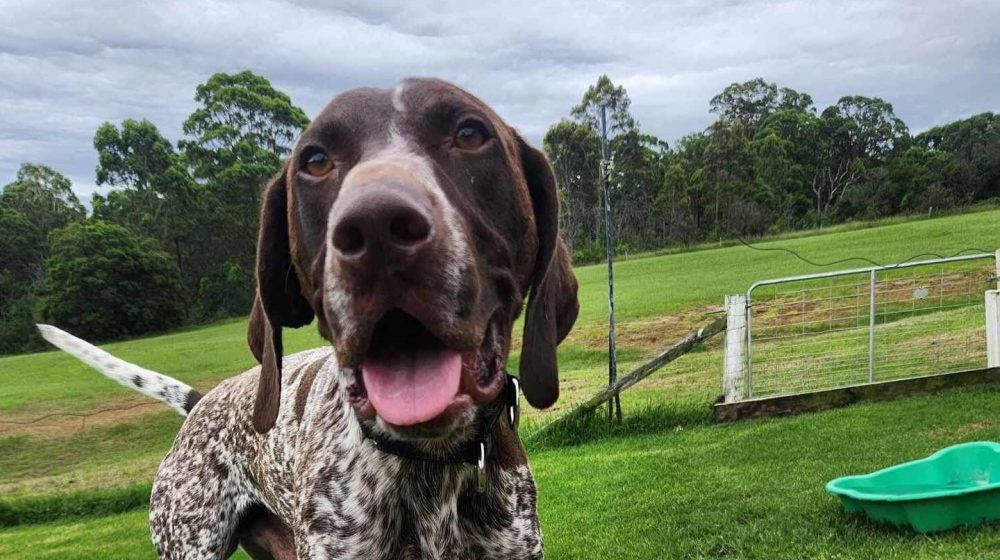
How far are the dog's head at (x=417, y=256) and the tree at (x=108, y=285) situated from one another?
25.2 m

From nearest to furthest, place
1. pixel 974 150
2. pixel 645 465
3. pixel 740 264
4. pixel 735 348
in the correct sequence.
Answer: pixel 645 465
pixel 735 348
pixel 740 264
pixel 974 150

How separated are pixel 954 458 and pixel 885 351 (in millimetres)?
4213

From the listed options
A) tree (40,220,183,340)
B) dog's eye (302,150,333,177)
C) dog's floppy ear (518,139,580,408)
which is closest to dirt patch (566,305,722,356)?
dog's floppy ear (518,139,580,408)

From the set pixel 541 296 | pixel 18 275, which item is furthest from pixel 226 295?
pixel 541 296

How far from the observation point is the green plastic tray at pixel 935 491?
11.3 ft

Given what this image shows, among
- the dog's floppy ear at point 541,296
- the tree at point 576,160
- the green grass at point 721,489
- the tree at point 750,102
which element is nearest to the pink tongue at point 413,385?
the dog's floppy ear at point 541,296

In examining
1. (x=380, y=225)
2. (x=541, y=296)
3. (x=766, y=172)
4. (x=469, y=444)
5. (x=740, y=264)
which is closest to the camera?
(x=380, y=225)

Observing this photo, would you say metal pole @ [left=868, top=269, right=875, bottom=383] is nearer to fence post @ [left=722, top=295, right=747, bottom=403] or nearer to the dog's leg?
fence post @ [left=722, top=295, right=747, bottom=403]

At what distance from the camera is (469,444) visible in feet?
6.40

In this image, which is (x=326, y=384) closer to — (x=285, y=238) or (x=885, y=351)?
(x=285, y=238)

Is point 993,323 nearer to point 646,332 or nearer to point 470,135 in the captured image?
point 470,135

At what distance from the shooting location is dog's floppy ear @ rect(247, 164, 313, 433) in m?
2.16

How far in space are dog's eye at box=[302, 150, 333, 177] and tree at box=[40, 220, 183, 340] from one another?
82.6 ft

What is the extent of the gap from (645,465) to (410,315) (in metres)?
4.94
